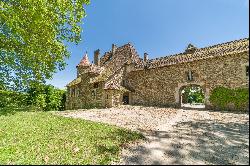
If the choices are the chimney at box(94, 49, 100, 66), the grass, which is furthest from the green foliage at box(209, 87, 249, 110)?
the chimney at box(94, 49, 100, 66)

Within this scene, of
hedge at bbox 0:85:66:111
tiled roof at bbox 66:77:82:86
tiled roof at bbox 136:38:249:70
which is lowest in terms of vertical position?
hedge at bbox 0:85:66:111

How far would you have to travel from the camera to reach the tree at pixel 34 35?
13.2 metres

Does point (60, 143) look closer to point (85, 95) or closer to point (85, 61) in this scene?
point (85, 95)

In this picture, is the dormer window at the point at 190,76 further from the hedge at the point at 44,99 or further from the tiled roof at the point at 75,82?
the hedge at the point at 44,99

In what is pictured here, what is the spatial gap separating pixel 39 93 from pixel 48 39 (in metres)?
18.1

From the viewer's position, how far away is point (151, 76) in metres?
26.7

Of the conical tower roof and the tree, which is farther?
the conical tower roof

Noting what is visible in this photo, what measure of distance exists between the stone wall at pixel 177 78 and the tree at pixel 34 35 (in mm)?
12370

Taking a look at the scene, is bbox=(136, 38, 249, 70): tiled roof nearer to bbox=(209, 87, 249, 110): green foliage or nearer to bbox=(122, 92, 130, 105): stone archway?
bbox=(209, 87, 249, 110): green foliage

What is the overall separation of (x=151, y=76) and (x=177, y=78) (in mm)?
3481

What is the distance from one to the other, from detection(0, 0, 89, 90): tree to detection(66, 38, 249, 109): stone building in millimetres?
10122

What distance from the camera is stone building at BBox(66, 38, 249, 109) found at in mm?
21453

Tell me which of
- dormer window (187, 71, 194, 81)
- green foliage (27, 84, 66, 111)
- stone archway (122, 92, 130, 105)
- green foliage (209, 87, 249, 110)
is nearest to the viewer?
green foliage (209, 87, 249, 110)

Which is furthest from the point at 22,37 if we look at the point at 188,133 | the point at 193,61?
the point at 193,61
